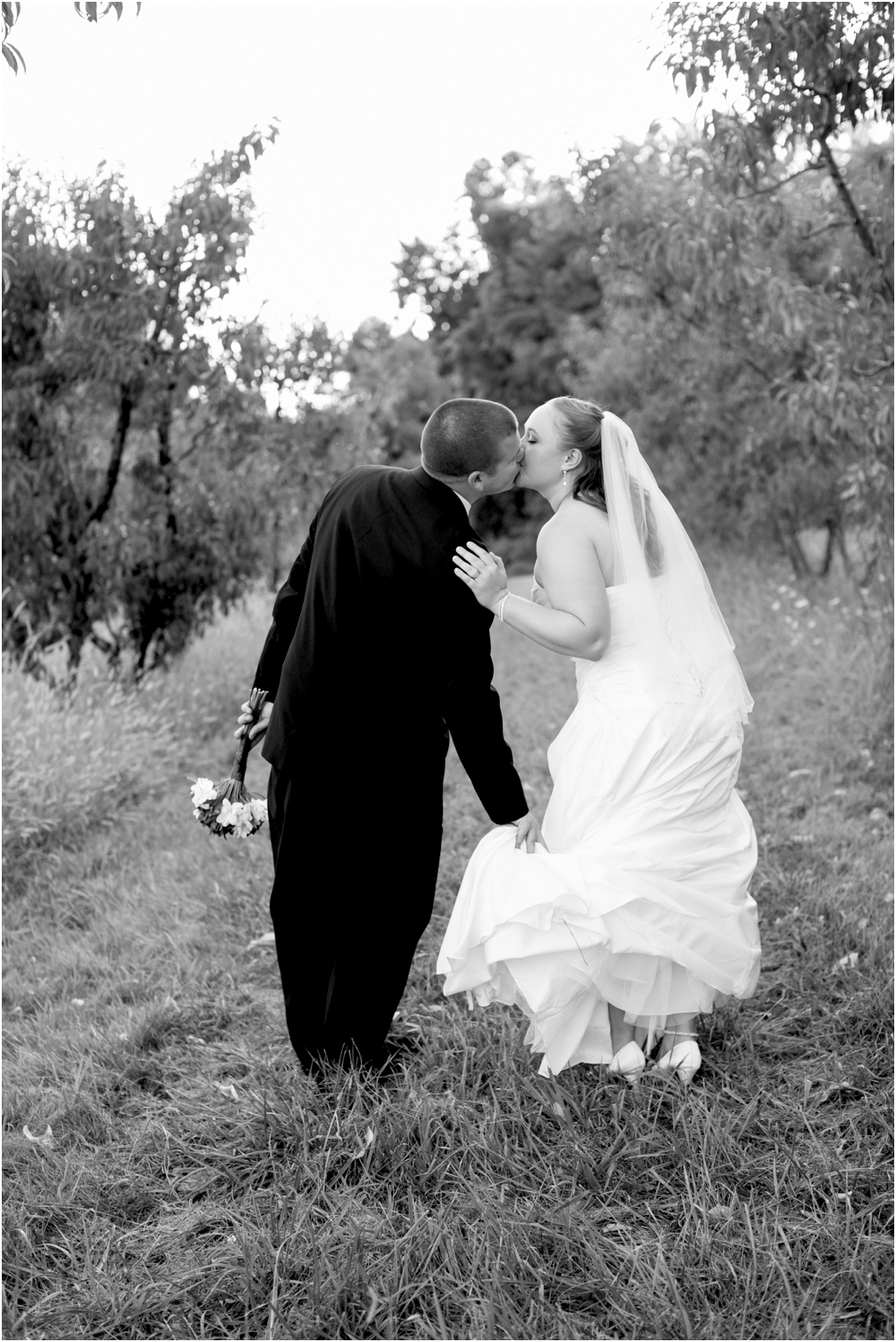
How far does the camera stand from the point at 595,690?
11.5ft

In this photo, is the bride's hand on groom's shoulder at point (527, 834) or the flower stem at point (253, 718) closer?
the bride's hand on groom's shoulder at point (527, 834)

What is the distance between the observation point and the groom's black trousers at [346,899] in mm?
3371

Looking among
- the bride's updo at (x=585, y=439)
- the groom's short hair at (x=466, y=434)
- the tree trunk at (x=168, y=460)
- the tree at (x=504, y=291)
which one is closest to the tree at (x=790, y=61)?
the bride's updo at (x=585, y=439)

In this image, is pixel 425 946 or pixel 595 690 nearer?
pixel 595 690

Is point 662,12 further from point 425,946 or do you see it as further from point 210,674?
point 210,674

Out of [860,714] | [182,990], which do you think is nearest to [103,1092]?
[182,990]

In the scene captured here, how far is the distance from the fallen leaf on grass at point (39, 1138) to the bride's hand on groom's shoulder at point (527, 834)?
5.43ft

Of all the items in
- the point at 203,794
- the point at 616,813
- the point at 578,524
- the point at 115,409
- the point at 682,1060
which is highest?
the point at 115,409

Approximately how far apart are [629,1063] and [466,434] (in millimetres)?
1939

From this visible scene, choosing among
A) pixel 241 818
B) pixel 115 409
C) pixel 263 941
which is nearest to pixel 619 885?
pixel 241 818

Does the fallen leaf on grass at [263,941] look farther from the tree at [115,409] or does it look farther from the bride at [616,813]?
the tree at [115,409]

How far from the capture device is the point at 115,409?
9.14 m

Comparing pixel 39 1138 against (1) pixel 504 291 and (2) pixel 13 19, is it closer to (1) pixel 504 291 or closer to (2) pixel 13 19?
(2) pixel 13 19

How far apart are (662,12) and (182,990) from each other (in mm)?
4969
